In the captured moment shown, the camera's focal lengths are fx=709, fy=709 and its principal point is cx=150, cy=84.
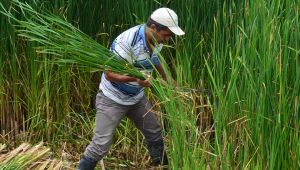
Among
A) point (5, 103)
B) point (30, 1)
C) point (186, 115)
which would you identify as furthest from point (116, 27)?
point (186, 115)

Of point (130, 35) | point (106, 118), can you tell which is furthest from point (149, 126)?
point (130, 35)

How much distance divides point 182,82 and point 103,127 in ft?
3.02

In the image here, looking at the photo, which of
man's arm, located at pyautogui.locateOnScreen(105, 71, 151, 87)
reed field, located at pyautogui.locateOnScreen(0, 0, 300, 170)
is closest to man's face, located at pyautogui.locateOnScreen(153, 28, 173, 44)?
reed field, located at pyautogui.locateOnScreen(0, 0, 300, 170)

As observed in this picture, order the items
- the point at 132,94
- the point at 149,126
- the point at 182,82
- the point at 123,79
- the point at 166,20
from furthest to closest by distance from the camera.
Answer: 1. the point at 149,126
2. the point at 132,94
3. the point at 166,20
4. the point at 123,79
5. the point at 182,82

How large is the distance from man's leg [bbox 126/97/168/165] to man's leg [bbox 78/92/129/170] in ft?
0.41

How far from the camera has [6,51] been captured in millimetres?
5691

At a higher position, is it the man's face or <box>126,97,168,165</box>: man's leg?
the man's face

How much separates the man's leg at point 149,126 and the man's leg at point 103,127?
124 millimetres

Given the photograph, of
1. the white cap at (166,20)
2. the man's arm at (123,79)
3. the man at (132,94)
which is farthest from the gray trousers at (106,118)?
Answer: the white cap at (166,20)

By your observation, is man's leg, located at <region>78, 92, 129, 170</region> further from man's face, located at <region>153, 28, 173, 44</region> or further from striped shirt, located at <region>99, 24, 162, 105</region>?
man's face, located at <region>153, 28, 173, 44</region>

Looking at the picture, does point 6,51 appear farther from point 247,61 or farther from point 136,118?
point 247,61

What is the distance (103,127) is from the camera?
15.7ft

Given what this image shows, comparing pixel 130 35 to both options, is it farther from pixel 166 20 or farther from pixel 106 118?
pixel 106 118

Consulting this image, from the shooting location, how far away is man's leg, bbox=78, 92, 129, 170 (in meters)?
4.75
